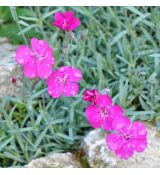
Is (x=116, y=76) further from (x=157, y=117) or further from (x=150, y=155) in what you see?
(x=150, y=155)

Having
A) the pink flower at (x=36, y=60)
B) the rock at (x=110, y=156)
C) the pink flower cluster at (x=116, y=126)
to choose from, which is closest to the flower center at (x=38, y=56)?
the pink flower at (x=36, y=60)

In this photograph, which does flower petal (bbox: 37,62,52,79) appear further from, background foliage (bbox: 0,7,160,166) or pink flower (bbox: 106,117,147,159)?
pink flower (bbox: 106,117,147,159)

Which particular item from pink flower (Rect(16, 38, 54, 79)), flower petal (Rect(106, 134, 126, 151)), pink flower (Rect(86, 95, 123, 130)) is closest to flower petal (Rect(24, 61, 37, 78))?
pink flower (Rect(16, 38, 54, 79))

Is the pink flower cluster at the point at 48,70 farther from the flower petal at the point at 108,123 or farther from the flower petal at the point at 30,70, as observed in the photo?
the flower petal at the point at 108,123

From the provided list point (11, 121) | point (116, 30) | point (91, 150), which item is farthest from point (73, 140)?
point (116, 30)

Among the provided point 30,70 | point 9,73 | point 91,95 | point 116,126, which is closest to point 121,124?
point 116,126

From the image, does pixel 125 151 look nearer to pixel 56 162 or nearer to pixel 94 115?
pixel 94 115
